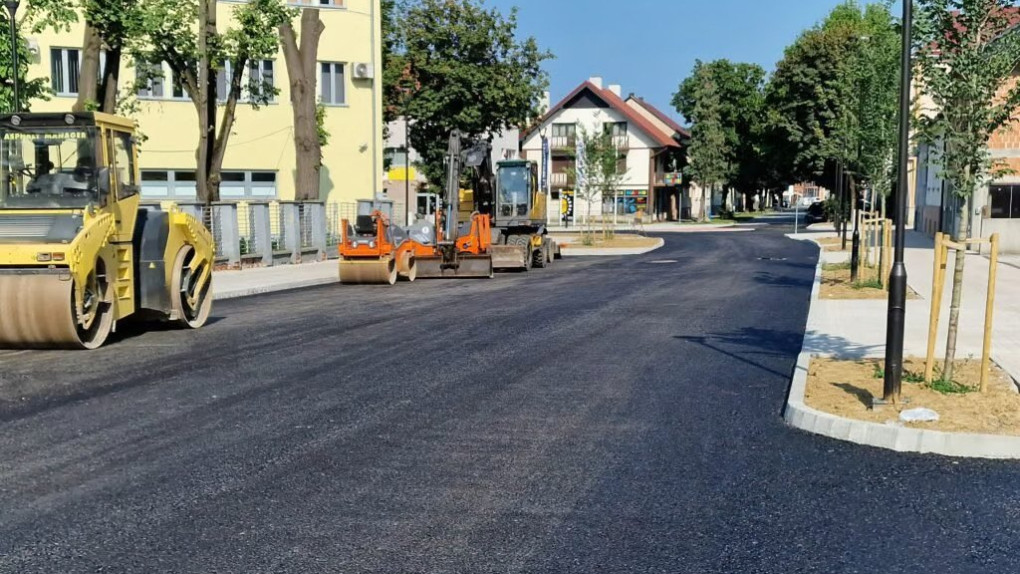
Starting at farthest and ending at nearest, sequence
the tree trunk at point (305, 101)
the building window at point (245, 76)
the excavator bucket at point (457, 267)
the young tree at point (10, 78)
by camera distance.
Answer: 1. the building window at point (245, 76)
2. the tree trunk at point (305, 101)
3. the excavator bucket at point (457, 267)
4. the young tree at point (10, 78)

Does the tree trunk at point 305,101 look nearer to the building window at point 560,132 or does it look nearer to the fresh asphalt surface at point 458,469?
the fresh asphalt surface at point 458,469

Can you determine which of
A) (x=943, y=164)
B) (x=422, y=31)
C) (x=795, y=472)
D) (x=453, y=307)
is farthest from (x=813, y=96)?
(x=795, y=472)

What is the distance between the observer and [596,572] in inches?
193

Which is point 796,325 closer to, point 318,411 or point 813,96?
point 318,411

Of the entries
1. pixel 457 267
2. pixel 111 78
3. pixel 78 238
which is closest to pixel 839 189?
pixel 457 267

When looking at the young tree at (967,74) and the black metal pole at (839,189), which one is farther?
the black metal pole at (839,189)

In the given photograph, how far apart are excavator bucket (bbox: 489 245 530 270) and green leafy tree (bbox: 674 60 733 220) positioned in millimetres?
55584

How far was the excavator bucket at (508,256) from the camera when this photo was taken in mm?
26469

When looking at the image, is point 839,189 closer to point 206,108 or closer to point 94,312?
point 206,108

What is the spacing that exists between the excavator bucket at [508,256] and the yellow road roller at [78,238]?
12.9 meters

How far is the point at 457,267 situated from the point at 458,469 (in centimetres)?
1819

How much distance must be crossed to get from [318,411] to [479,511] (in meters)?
3.13

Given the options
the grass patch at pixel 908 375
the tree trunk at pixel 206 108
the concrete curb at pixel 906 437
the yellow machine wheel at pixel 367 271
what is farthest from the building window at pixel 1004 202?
the concrete curb at pixel 906 437

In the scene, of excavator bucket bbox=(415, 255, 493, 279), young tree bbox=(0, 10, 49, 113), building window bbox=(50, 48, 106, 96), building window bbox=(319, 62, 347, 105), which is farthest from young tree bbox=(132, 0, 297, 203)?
building window bbox=(319, 62, 347, 105)
